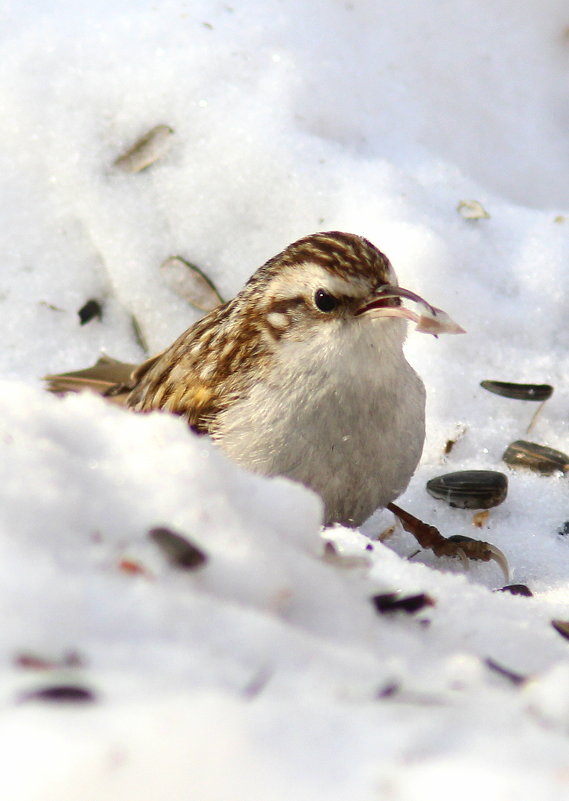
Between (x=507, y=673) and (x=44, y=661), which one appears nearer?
(x=44, y=661)

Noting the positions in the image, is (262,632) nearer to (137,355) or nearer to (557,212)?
(137,355)

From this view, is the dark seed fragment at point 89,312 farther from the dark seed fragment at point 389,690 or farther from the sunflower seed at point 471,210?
the dark seed fragment at point 389,690

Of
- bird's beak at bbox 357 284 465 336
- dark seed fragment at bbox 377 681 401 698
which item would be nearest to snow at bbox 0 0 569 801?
dark seed fragment at bbox 377 681 401 698

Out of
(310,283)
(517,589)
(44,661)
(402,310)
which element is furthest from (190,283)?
(44,661)

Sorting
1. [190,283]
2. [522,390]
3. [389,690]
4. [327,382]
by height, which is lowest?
[190,283]

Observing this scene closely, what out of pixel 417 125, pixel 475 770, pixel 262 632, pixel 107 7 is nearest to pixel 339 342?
pixel 262 632

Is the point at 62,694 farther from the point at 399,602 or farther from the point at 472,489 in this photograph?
the point at 472,489
